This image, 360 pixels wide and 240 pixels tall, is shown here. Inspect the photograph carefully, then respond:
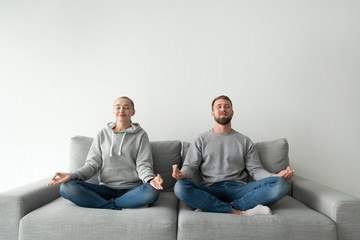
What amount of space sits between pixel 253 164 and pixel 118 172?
3.48 ft

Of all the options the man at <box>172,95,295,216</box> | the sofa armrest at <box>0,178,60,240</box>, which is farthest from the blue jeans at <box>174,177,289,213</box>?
the sofa armrest at <box>0,178,60,240</box>

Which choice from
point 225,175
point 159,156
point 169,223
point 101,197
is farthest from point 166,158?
point 169,223

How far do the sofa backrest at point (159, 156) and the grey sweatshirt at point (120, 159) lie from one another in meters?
0.13

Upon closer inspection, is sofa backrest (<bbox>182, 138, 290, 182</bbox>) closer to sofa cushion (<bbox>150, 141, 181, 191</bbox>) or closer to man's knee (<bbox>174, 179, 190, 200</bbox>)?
sofa cushion (<bbox>150, 141, 181, 191</bbox>)

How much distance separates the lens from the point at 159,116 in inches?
103

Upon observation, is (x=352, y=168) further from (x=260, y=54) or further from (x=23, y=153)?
(x=23, y=153)

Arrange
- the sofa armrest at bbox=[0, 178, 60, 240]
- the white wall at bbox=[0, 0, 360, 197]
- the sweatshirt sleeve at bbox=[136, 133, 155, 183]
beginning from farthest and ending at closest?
the white wall at bbox=[0, 0, 360, 197] → the sweatshirt sleeve at bbox=[136, 133, 155, 183] → the sofa armrest at bbox=[0, 178, 60, 240]

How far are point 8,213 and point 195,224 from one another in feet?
3.60

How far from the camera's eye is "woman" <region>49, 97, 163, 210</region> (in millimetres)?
1649

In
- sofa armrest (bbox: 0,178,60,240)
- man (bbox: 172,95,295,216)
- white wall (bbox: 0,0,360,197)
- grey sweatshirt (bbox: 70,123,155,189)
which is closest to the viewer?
sofa armrest (bbox: 0,178,60,240)

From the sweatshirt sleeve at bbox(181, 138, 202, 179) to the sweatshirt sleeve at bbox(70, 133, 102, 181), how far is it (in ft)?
2.18

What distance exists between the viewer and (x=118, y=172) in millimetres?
2000

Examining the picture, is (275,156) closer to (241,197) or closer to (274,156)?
(274,156)

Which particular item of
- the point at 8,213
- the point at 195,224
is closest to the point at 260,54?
the point at 195,224
